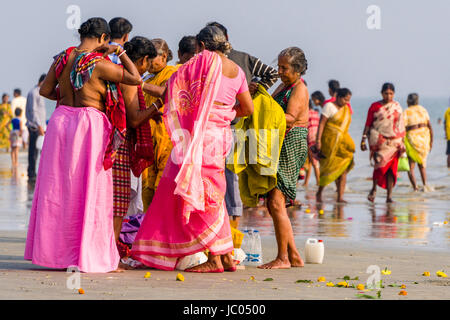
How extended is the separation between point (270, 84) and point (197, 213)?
5.51 ft

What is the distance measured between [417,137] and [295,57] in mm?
12830

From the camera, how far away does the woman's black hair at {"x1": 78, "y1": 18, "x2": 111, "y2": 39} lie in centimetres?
764

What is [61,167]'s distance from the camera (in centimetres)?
754

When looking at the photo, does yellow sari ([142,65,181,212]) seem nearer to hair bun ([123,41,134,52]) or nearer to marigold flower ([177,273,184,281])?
hair bun ([123,41,134,52])

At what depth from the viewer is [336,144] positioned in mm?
16859

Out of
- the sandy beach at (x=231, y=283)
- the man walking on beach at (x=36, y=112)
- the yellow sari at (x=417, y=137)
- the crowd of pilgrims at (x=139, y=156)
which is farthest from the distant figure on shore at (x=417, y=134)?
the crowd of pilgrims at (x=139, y=156)

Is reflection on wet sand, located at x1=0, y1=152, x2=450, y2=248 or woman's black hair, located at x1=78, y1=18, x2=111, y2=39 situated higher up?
woman's black hair, located at x1=78, y1=18, x2=111, y2=39

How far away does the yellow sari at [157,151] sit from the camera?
8.52 metres

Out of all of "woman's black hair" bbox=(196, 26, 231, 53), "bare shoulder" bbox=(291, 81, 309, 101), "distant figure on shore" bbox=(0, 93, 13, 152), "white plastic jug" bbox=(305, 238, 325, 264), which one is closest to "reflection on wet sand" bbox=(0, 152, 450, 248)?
"white plastic jug" bbox=(305, 238, 325, 264)

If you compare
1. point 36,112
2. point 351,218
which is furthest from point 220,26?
point 36,112

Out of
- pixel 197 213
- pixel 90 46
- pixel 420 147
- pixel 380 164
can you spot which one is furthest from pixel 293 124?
pixel 420 147

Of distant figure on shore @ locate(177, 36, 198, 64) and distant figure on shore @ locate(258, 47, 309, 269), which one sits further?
distant figure on shore @ locate(177, 36, 198, 64)

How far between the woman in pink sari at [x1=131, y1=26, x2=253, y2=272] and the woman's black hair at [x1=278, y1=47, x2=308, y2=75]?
78cm

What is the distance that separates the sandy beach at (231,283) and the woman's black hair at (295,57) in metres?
1.73
